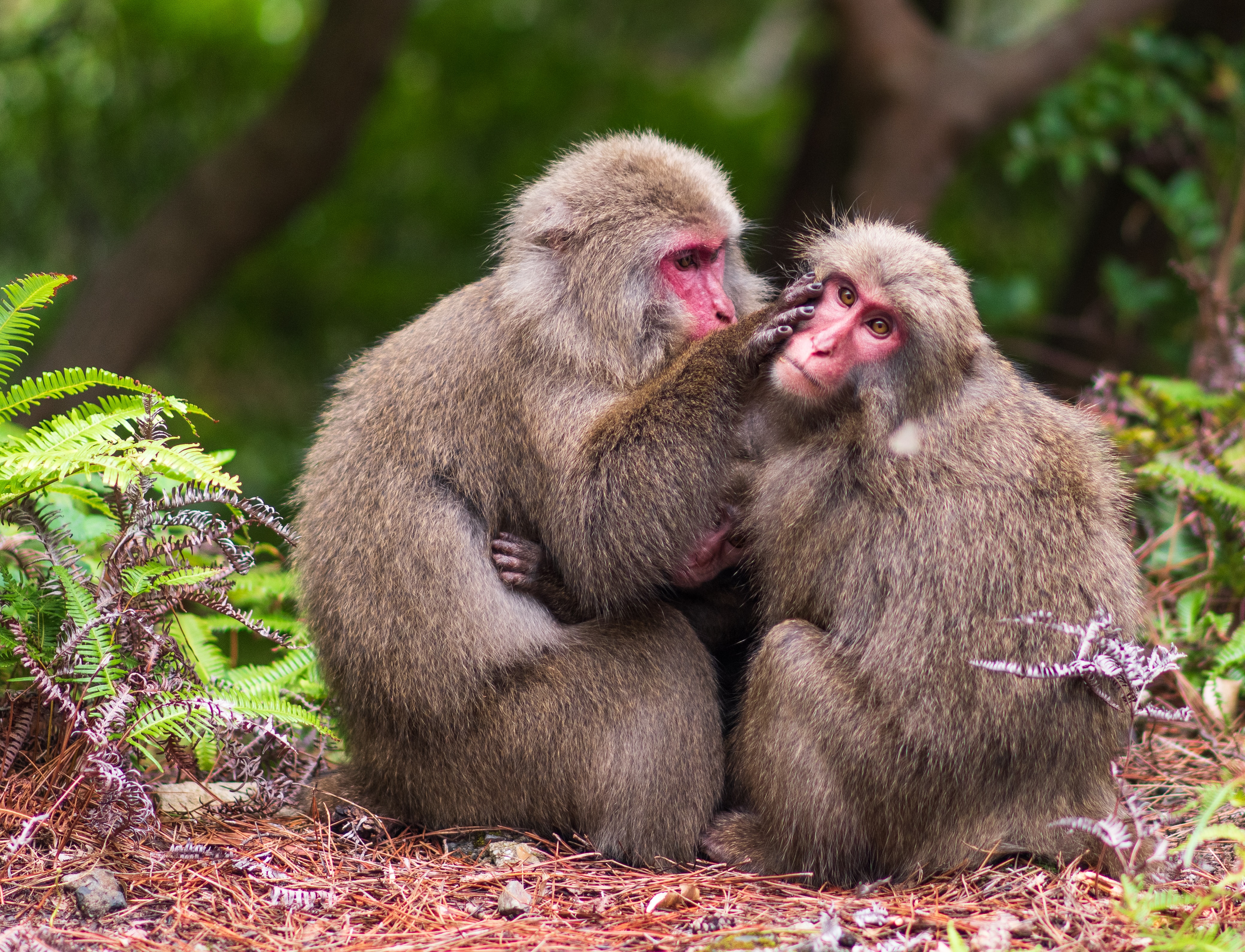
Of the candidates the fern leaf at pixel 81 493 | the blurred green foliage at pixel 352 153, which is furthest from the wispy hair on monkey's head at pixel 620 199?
the blurred green foliage at pixel 352 153

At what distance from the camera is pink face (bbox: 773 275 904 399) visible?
3520 millimetres

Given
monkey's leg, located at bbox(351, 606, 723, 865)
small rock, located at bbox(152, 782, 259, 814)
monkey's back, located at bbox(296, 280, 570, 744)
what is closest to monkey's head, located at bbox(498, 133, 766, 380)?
monkey's back, located at bbox(296, 280, 570, 744)

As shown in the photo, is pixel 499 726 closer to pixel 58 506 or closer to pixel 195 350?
pixel 58 506

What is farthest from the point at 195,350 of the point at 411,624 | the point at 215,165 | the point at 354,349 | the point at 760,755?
the point at 760,755

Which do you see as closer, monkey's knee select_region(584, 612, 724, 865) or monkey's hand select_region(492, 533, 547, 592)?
monkey's knee select_region(584, 612, 724, 865)

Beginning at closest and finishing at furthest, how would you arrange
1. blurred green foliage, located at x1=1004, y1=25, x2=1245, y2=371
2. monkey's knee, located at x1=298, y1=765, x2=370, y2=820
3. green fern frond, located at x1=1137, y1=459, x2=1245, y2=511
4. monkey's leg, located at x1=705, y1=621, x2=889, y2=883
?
monkey's leg, located at x1=705, y1=621, x2=889, y2=883 < monkey's knee, located at x1=298, y1=765, x2=370, y2=820 < green fern frond, located at x1=1137, y1=459, x2=1245, y2=511 < blurred green foliage, located at x1=1004, y1=25, x2=1245, y2=371

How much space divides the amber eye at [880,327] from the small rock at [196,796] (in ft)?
8.20

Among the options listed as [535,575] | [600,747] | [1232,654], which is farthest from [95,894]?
[1232,654]

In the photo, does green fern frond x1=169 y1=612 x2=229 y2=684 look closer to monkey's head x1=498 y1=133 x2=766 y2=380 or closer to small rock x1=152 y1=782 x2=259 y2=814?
small rock x1=152 y1=782 x2=259 y2=814

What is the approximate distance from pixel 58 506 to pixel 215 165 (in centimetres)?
443

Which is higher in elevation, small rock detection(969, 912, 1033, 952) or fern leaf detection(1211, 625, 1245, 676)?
fern leaf detection(1211, 625, 1245, 676)

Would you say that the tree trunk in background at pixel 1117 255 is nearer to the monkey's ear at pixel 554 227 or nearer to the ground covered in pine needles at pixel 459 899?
the monkey's ear at pixel 554 227

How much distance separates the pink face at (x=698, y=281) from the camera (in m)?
4.16

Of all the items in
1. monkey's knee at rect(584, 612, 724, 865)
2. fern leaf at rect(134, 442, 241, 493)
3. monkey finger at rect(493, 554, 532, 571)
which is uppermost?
fern leaf at rect(134, 442, 241, 493)
